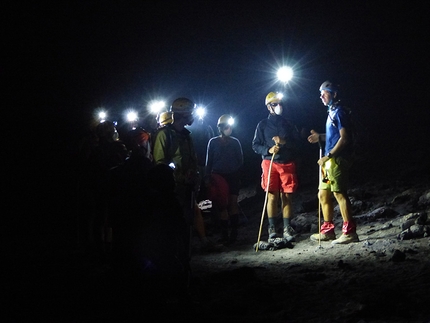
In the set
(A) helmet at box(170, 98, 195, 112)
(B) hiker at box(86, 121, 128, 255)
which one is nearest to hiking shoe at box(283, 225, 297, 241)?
(A) helmet at box(170, 98, 195, 112)

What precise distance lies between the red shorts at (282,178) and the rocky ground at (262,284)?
2.99 feet

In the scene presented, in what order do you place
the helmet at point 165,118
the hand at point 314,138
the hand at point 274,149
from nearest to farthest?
1. the hand at point 314,138
2. the hand at point 274,149
3. the helmet at point 165,118

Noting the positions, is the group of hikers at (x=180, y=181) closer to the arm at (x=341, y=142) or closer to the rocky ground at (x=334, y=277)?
the arm at (x=341, y=142)

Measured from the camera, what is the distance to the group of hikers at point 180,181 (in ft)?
11.7

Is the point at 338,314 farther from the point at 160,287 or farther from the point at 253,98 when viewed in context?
the point at 253,98

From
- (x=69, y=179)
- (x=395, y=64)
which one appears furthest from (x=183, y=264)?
(x=395, y=64)

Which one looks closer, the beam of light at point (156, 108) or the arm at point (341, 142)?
the arm at point (341, 142)

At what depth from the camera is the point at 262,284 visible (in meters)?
4.48

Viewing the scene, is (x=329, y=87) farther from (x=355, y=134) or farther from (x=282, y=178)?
(x=282, y=178)

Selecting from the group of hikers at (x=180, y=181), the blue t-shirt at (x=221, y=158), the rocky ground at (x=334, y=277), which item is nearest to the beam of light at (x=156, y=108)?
Answer: the group of hikers at (x=180, y=181)

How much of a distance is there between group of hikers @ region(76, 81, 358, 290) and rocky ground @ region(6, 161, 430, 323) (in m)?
0.30

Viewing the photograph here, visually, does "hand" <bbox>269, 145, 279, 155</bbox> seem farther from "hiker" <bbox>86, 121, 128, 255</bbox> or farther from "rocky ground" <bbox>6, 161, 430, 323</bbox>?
"hiker" <bbox>86, 121, 128, 255</bbox>

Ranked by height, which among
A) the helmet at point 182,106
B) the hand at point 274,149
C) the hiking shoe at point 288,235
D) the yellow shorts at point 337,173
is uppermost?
the helmet at point 182,106

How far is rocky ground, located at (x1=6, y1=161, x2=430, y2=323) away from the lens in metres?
3.54
